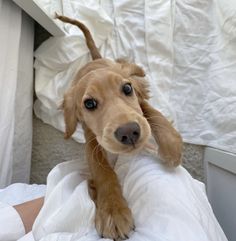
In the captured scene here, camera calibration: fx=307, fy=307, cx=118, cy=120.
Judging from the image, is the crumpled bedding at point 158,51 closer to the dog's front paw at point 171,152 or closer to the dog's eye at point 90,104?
the dog's front paw at point 171,152

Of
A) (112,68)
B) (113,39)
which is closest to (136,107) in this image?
(112,68)

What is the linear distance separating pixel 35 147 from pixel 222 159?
30.5 inches

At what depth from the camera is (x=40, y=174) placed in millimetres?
1337

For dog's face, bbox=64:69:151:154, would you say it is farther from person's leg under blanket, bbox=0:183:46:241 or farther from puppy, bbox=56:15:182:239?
person's leg under blanket, bbox=0:183:46:241

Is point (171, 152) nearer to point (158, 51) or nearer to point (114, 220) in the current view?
point (114, 220)

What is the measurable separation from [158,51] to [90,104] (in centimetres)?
62

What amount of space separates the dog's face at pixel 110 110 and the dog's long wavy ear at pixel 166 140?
0.07 m

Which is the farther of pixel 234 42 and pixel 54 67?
pixel 54 67

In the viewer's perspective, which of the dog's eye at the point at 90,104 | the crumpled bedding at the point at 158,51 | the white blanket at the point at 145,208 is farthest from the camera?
the crumpled bedding at the point at 158,51

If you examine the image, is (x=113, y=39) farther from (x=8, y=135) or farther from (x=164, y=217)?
(x=164, y=217)

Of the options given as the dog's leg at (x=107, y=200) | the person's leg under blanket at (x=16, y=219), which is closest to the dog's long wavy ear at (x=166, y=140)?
the dog's leg at (x=107, y=200)

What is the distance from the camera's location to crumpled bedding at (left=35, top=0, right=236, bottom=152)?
114 centimetres


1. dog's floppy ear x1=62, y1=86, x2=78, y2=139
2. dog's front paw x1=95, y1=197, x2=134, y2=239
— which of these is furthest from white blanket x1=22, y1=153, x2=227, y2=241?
dog's floppy ear x1=62, y1=86, x2=78, y2=139

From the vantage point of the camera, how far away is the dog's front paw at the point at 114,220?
0.52 meters
